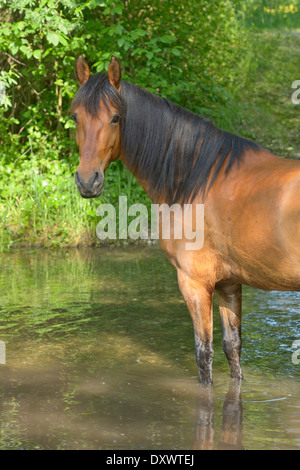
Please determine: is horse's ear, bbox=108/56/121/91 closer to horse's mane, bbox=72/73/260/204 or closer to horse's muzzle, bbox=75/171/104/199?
horse's mane, bbox=72/73/260/204

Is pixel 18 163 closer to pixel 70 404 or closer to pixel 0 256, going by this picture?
pixel 0 256

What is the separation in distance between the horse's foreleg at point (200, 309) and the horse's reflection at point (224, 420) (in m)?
0.26

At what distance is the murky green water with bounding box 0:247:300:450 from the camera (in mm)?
3719

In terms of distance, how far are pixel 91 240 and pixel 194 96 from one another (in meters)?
3.58

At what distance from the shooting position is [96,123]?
4031mm

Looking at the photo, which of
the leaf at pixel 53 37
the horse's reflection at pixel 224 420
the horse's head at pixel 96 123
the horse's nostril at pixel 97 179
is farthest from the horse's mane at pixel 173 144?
the leaf at pixel 53 37

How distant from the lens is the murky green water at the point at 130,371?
3.72 m

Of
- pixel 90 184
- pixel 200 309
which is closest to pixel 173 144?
pixel 90 184

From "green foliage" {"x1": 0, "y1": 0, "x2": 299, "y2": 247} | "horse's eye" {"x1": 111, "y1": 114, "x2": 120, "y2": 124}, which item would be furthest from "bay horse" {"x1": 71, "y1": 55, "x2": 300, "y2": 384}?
"green foliage" {"x1": 0, "y1": 0, "x2": 299, "y2": 247}

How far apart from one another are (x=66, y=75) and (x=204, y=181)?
6.61 m

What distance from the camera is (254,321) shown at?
5.89 m

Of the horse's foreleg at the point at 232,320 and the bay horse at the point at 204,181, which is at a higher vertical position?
the bay horse at the point at 204,181

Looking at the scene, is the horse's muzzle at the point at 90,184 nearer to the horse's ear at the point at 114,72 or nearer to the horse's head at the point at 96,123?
the horse's head at the point at 96,123

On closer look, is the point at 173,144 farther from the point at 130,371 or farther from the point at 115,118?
the point at 130,371
